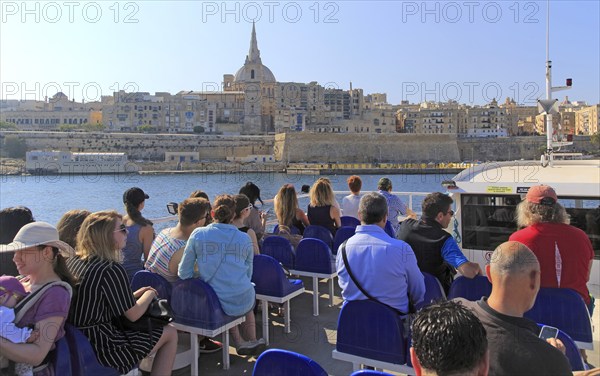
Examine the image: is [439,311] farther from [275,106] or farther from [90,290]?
[275,106]

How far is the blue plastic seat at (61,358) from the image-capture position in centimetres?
182

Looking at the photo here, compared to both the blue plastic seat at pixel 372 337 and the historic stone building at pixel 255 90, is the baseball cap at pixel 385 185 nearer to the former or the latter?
the blue plastic seat at pixel 372 337

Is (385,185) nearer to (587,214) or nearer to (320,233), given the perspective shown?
(320,233)

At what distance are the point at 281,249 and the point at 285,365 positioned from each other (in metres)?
2.32

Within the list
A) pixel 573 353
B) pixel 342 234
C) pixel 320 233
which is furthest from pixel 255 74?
pixel 573 353

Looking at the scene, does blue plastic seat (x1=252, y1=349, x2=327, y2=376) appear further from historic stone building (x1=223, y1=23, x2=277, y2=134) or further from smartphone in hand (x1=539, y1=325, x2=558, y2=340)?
historic stone building (x1=223, y1=23, x2=277, y2=134)

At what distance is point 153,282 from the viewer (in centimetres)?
271

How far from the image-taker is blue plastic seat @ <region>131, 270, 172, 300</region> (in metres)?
2.70

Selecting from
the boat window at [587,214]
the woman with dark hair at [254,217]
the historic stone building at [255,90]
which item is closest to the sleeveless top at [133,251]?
the woman with dark hair at [254,217]

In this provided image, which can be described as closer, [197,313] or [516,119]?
[197,313]

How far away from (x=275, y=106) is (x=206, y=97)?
12.1 m

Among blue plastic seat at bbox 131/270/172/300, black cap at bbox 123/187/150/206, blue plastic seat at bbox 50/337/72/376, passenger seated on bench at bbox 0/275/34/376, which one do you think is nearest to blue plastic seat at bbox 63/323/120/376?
blue plastic seat at bbox 50/337/72/376

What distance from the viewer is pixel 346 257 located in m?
2.34

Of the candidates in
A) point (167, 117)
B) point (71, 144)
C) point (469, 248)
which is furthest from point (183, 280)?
point (167, 117)
